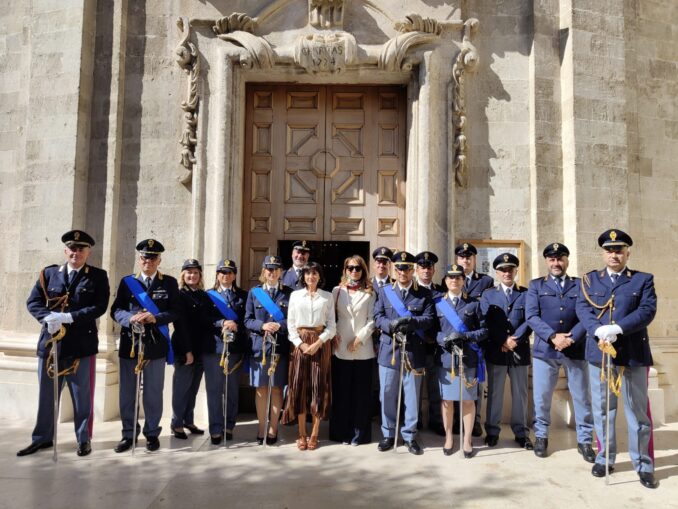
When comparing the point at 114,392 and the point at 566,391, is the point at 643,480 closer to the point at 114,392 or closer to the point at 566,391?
the point at 566,391

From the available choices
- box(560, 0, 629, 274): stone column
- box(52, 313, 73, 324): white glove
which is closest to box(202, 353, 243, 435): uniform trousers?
box(52, 313, 73, 324): white glove

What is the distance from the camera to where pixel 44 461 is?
4797mm

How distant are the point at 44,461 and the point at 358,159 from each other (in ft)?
16.4

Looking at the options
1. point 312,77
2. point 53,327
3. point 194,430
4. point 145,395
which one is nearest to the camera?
point 53,327

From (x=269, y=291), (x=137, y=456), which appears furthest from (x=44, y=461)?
(x=269, y=291)

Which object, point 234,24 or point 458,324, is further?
point 234,24

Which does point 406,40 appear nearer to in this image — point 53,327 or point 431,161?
point 431,161

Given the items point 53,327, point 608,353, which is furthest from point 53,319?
point 608,353

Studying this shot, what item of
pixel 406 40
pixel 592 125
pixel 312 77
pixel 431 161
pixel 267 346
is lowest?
pixel 267 346

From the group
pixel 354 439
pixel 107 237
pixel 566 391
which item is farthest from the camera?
pixel 107 237

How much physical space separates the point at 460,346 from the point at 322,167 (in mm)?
3289

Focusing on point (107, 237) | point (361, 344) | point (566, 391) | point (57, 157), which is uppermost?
point (57, 157)

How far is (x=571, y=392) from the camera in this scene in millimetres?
5102

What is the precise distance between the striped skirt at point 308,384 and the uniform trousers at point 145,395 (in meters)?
1.28
